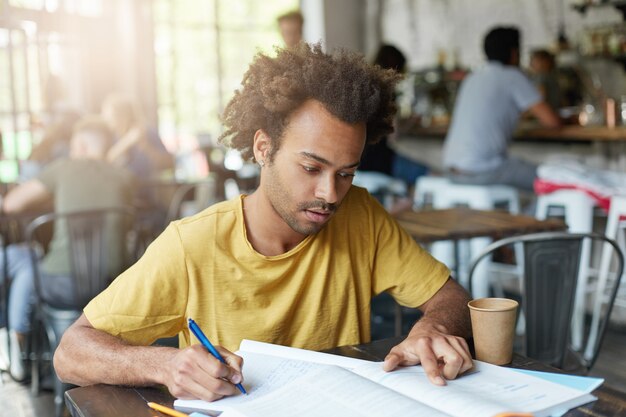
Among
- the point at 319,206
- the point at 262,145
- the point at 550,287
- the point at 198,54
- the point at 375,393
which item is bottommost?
the point at 550,287

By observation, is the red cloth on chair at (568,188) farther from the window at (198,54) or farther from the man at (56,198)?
the window at (198,54)

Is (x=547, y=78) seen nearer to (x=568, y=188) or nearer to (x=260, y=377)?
(x=568, y=188)

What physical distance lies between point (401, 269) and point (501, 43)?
2959mm

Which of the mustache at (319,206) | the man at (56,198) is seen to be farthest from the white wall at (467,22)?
the mustache at (319,206)

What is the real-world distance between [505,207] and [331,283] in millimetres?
3147

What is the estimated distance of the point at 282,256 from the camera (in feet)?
4.99

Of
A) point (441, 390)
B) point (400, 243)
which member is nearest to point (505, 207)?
point (400, 243)

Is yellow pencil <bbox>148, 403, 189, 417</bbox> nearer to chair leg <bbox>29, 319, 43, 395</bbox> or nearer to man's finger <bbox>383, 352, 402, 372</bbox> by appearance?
man's finger <bbox>383, 352, 402, 372</bbox>

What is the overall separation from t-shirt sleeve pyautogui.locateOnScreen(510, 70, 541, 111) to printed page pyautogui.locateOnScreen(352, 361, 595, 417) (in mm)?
3275

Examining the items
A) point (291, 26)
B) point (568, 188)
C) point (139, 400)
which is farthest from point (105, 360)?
point (291, 26)

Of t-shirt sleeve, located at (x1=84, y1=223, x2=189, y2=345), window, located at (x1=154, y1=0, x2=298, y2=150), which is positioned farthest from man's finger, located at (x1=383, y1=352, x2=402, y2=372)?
window, located at (x1=154, y1=0, x2=298, y2=150)

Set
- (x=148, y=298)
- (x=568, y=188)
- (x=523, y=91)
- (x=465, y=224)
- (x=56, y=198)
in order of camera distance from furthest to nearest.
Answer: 1. (x=523, y=91)
2. (x=568, y=188)
3. (x=56, y=198)
4. (x=465, y=224)
5. (x=148, y=298)

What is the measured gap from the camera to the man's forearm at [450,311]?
1.52 meters

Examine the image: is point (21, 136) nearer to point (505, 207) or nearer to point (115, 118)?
point (115, 118)
